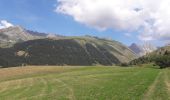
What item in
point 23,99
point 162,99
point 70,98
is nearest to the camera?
point 162,99

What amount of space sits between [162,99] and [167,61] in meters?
147

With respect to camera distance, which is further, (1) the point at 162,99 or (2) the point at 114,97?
(2) the point at 114,97

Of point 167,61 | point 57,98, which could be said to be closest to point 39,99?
point 57,98

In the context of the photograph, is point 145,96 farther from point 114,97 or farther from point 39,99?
point 39,99

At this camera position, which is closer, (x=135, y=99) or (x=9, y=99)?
(x=135, y=99)

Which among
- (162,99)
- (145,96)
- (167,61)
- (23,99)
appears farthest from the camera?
(167,61)

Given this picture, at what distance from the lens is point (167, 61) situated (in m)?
177

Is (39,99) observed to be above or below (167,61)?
below

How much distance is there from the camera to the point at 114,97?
3659 centimetres

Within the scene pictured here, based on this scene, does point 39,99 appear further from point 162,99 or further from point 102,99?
point 162,99

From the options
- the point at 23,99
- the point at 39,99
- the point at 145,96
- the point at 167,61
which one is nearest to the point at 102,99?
the point at 145,96

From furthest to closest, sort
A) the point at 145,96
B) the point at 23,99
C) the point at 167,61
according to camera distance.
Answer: the point at 167,61, the point at 23,99, the point at 145,96

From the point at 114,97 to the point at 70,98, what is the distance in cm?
512

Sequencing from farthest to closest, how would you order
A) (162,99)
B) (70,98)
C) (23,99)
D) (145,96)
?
(23,99), (70,98), (145,96), (162,99)
